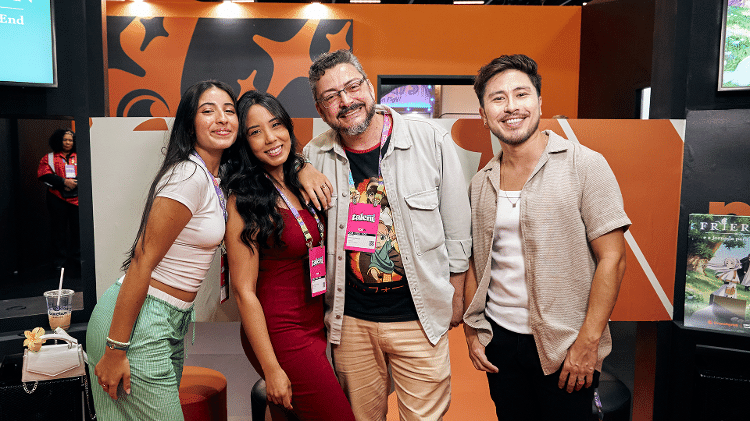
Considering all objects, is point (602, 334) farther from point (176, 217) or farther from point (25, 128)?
point (25, 128)

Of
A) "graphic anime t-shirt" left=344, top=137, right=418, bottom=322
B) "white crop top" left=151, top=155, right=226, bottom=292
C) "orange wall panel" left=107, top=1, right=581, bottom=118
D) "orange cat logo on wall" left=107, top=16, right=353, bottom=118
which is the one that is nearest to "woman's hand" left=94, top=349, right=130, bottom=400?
"white crop top" left=151, top=155, right=226, bottom=292

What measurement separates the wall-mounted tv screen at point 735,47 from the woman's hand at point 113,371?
9.75 feet

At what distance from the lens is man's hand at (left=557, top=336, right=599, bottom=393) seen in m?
1.64

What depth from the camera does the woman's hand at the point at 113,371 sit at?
155 cm

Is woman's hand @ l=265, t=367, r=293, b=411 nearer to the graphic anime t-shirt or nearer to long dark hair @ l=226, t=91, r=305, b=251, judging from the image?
the graphic anime t-shirt

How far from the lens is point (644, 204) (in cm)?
235

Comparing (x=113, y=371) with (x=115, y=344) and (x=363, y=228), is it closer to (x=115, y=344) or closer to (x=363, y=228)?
(x=115, y=344)

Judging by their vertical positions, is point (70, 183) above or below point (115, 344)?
above

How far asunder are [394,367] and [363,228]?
0.62 m

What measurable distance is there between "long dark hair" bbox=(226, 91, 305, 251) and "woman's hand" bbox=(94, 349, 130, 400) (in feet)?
1.86

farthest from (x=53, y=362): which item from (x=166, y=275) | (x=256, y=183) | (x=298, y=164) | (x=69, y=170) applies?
(x=69, y=170)

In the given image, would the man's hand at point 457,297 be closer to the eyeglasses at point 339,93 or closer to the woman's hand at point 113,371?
the eyeglasses at point 339,93

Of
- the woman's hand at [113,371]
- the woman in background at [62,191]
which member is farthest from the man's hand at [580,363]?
the woman in background at [62,191]

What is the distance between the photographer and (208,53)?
682 cm
